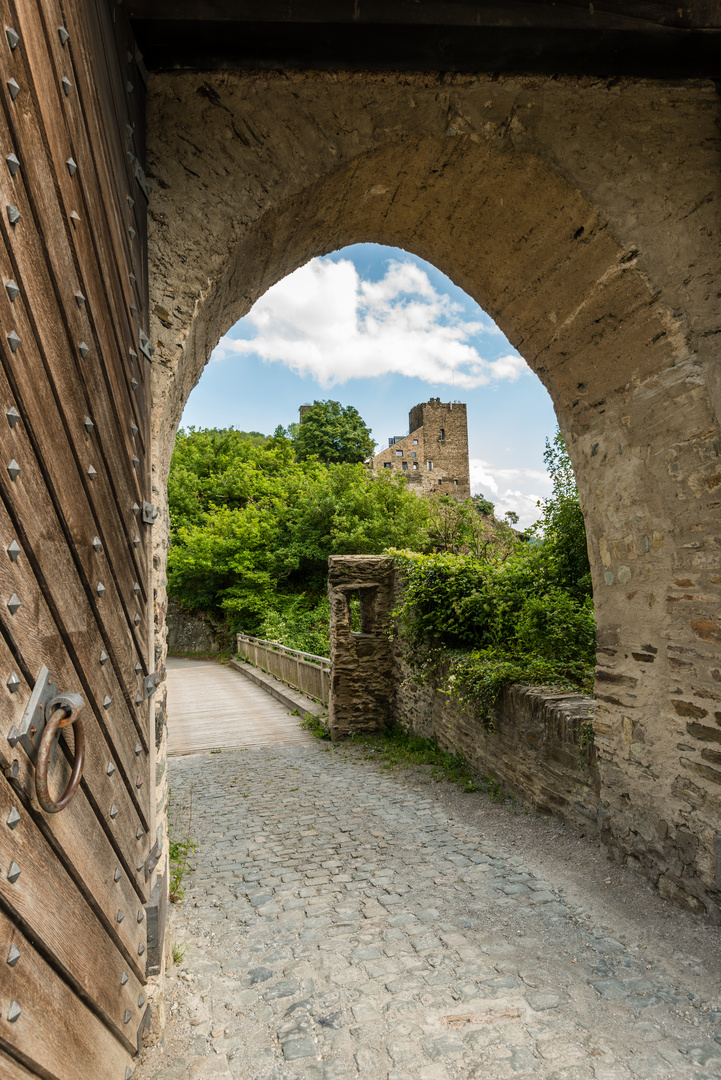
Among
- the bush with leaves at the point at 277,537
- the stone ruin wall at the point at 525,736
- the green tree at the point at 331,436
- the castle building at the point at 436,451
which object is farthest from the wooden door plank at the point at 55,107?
the castle building at the point at 436,451

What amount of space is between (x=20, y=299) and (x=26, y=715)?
0.98 m

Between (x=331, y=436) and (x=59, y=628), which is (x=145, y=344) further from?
(x=331, y=436)

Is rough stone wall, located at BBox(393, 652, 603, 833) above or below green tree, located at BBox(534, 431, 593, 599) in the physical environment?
below

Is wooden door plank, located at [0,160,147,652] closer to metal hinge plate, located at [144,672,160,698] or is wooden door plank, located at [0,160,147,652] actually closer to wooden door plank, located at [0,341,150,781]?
wooden door plank, located at [0,341,150,781]

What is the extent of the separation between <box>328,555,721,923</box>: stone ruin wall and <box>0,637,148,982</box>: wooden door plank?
103 inches

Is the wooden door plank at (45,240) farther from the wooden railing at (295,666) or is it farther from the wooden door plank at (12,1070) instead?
the wooden railing at (295,666)

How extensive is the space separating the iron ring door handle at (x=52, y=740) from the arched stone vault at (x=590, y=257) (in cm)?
111

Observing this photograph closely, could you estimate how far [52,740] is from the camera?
1.46 m

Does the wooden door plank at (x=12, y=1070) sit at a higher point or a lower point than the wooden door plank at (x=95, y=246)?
lower

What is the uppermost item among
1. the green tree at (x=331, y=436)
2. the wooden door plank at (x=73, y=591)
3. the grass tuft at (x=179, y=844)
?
the green tree at (x=331, y=436)

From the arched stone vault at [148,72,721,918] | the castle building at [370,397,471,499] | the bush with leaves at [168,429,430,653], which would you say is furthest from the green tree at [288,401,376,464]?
the arched stone vault at [148,72,721,918]

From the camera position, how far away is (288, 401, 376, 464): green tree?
31.2 m

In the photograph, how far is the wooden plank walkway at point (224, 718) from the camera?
28.5 ft

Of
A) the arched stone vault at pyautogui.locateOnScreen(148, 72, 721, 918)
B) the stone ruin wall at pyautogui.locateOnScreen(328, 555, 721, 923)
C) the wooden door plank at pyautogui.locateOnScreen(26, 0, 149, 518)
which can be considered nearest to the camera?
the wooden door plank at pyautogui.locateOnScreen(26, 0, 149, 518)
